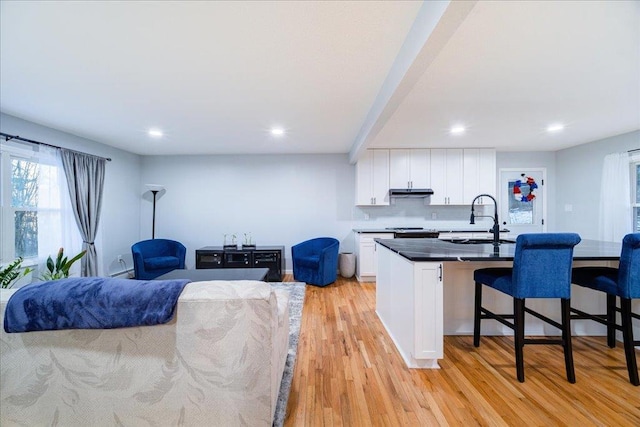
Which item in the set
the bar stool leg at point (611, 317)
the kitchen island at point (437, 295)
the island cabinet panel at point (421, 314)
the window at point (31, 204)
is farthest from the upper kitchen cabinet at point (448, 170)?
the window at point (31, 204)

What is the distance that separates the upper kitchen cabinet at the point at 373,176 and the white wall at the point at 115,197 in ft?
13.9

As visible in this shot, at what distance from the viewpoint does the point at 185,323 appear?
50.1 inches

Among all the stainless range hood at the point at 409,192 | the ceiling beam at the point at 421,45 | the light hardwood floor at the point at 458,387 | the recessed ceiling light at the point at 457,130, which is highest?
the recessed ceiling light at the point at 457,130

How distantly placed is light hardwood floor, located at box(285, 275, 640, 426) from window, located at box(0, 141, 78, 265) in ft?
11.8

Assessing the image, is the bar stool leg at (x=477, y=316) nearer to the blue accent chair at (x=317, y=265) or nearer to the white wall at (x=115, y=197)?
the blue accent chair at (x=317, y=265)

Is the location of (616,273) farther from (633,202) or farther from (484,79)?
(633,202)

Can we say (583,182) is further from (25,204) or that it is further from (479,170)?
(25,204)

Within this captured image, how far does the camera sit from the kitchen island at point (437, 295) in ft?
6.71

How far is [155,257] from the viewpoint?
464cm

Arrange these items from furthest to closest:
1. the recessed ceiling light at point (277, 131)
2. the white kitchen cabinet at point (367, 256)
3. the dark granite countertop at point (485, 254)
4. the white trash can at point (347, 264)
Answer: the white trash can at point (347, 264), the white kitchen cabinet at point (367, 256), the recessed ceiling light at point (277, 131), the dark granite countertop at point (485, 254)

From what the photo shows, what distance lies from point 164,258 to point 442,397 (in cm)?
433

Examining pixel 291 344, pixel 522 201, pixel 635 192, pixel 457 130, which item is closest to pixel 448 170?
pixel 457 130

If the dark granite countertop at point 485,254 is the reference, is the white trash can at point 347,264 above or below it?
below

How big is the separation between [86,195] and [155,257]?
1.34 metres
